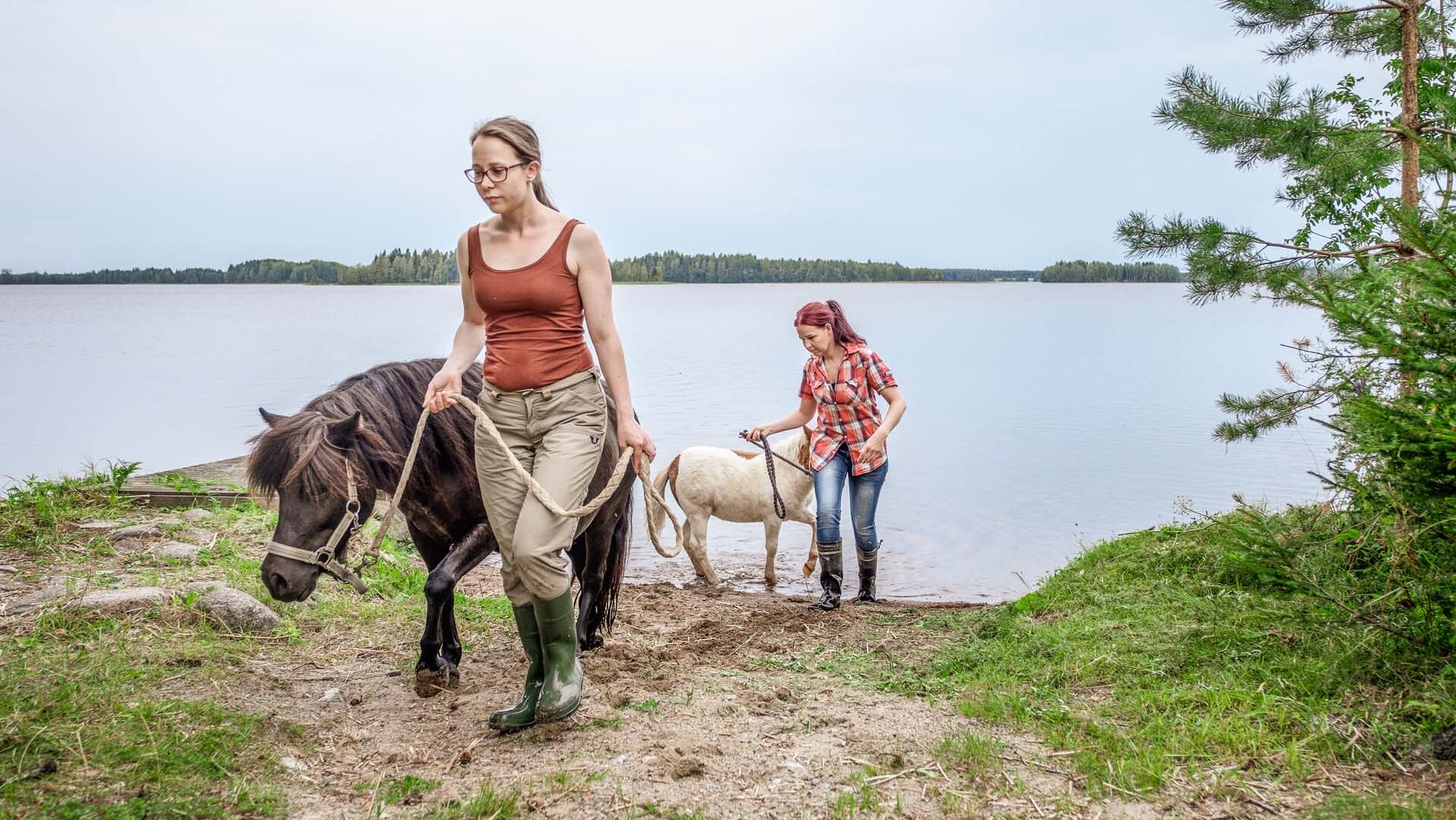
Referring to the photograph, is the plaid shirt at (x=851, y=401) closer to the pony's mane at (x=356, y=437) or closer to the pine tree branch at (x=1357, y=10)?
the pony's mane at (x=356, y=437)

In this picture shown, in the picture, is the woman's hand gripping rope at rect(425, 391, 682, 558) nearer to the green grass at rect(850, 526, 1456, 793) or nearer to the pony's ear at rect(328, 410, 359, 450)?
the pony's ear at rect(328, 410, 359, 450)

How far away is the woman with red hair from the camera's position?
275 inches

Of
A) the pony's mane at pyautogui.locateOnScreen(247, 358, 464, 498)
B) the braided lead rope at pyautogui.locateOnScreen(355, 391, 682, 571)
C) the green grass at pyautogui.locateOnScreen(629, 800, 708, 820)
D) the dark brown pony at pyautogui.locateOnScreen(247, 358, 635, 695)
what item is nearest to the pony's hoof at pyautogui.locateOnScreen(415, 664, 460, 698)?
the dark brown pony at pyautogui.locateOnScreen(247, 358, 635, 695)

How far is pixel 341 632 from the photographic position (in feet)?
18.7

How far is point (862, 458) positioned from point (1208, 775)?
3.75 m

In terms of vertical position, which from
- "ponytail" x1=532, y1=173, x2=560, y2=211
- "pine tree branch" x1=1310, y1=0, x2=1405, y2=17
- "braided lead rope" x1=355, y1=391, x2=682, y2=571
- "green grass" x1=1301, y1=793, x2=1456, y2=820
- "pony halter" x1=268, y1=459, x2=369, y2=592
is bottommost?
"green grass" x1=1301, y1=793, x2=1456, y2=820

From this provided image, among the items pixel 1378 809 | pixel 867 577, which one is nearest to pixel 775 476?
pixel 867 577

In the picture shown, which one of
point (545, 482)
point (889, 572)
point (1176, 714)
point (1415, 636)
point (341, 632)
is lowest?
point (889, 572)

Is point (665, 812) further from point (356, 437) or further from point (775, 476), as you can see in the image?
point (775, 476)

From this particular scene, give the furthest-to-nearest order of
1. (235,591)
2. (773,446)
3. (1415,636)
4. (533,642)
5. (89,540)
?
(773,446) → (89,540) → (235,591) → (533,642) → (1415,636)

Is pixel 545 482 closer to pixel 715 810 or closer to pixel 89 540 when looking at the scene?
pixel 715 810

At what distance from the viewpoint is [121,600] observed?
532 cm

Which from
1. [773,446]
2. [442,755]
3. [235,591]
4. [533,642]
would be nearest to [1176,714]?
[533,642]

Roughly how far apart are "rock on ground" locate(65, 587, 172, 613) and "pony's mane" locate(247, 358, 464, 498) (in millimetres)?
1705
